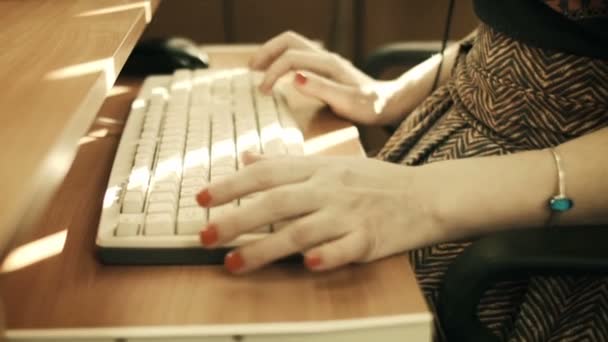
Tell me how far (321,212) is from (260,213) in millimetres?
51

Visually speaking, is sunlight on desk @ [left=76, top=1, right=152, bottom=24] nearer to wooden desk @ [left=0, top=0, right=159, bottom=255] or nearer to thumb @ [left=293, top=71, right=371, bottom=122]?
wooden desk @ [left=0, top=0, right=159, bottom=255]

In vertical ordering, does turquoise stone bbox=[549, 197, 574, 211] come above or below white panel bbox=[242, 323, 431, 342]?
above

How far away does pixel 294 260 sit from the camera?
568 millimetres

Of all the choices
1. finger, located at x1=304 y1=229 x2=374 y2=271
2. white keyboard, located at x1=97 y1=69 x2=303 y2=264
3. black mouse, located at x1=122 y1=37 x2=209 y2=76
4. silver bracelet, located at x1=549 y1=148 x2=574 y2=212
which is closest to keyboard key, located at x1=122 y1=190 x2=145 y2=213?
white keyboard, located at x1=97 y1=69 x2=303 y2=264

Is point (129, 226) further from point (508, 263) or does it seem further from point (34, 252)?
point (508, 263)

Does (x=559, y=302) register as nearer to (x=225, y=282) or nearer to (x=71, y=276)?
(x=225, y=282)

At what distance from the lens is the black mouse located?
1078 mm

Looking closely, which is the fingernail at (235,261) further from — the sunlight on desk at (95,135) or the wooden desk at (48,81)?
the sunlight on desk at (95,135)

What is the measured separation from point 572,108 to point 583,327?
8.9 inches

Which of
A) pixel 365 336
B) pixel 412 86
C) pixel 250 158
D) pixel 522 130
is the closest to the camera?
pixel 365 336

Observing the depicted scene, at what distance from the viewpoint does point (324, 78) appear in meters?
0.90

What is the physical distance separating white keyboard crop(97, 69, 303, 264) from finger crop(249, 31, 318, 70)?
0.03 meters

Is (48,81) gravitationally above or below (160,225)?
above

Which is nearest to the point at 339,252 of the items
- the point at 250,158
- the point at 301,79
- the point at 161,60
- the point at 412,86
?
the point at 250,158
